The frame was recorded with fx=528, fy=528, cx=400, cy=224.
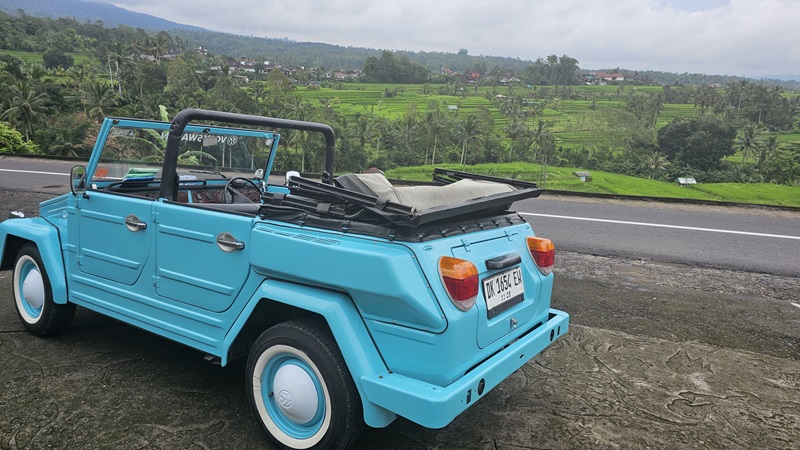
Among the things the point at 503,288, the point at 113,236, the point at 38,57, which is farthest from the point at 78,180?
the point at 38,57

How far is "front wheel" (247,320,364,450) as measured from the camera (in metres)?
2.49

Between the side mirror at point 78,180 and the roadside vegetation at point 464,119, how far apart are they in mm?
30411

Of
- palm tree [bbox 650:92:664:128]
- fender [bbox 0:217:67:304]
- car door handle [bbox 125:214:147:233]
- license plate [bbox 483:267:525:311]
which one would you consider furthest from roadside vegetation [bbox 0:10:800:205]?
license plate [bbox 483:267:525:311]

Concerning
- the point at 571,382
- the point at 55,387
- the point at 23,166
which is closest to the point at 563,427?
the point at 571,382

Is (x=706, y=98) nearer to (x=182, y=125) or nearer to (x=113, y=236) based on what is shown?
(x=182, y=125)

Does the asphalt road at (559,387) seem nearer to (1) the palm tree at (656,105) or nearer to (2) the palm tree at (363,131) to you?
(2) the palm tree at (363,131)

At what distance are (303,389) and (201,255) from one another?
1.05m

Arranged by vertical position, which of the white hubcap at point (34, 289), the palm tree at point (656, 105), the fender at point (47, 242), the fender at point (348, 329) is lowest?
the palm tree at point (656, 105)

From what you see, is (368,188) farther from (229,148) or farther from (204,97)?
(204,97)

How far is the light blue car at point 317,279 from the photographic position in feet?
7.89

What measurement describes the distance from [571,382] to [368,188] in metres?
2.02

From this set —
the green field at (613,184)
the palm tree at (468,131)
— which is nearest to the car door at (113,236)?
the green field at (613,184)

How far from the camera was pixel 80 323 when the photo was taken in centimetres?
447

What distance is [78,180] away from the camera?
3.81 m
